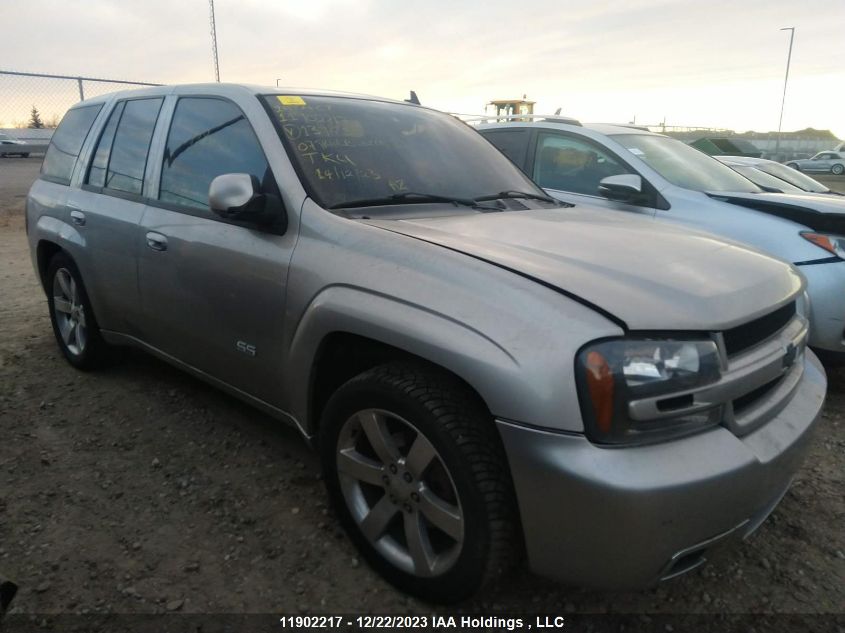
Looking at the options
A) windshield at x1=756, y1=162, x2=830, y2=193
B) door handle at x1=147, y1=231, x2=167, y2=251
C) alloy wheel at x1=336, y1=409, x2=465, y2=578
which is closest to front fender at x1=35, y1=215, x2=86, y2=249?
door handle at x1=147, y1=231, x2=167, y2=251

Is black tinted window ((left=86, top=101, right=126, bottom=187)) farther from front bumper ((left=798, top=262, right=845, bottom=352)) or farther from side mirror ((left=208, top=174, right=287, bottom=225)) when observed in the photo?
front bumper ((left=798, top=262, right=845, bottom=352))

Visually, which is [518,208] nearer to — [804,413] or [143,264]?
[804,413]

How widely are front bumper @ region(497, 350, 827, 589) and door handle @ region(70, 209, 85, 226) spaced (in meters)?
2.94

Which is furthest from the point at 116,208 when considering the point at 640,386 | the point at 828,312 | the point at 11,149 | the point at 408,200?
the point at 11,149

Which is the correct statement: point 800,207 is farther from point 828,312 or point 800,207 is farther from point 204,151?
point 204,151

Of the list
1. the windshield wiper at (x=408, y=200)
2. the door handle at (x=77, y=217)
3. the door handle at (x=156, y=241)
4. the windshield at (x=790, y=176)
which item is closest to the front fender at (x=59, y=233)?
the door handle at (x=77, y=217)

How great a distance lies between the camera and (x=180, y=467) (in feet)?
9.77

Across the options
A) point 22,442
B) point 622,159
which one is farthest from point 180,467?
point 622,159

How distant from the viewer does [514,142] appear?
17.9 ft

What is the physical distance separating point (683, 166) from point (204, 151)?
3643 mm

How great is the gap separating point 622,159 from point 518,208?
2.26m

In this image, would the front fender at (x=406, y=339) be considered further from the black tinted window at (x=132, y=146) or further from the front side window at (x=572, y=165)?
the front side window at (x=572, y=165)

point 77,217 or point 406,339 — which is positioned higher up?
point 77,217

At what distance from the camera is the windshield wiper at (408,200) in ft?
8.25
